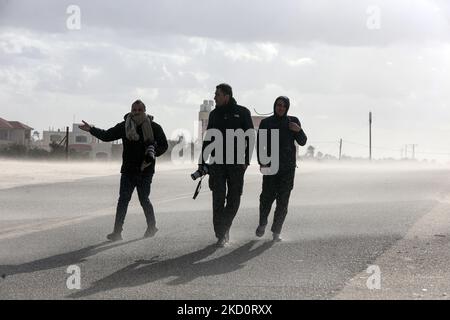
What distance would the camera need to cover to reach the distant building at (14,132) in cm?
8919

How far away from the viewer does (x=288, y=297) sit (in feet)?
19.2

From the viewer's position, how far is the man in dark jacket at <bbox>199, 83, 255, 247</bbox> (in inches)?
336

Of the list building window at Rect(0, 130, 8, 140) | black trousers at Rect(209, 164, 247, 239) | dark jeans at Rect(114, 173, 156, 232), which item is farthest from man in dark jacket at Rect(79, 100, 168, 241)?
building window at Rect(0, 130, 8, 140)

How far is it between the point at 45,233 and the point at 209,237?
2.26m

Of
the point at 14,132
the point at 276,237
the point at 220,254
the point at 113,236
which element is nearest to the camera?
the point at 220,254

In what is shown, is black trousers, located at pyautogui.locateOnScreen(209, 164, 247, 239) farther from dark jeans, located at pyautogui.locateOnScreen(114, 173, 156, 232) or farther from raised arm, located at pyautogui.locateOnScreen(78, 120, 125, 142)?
raised arm, located at pyautogui.locateOnScreen(78, 120, 125, 142)

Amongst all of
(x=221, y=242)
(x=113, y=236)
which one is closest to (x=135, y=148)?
(x=113, y=236)

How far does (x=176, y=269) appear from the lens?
7023 mm

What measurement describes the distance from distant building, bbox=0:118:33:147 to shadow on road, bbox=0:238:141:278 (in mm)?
82338

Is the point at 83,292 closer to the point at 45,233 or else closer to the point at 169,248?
the point at 169,248

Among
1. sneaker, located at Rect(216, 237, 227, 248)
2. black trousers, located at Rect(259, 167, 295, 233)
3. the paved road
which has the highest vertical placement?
black trousers, located at Rect(259, 167, 295, 233)

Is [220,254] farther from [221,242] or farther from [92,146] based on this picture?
[92,146]

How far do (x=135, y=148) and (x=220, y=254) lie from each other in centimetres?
186
